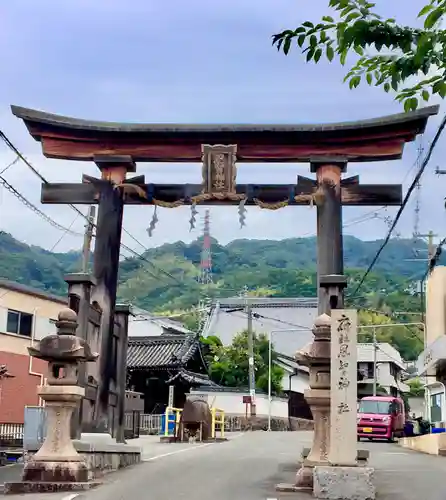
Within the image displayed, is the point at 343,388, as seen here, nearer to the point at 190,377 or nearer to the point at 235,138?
the point at 235,138

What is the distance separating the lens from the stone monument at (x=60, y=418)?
41.4 ft

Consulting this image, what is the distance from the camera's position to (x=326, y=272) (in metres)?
15.9

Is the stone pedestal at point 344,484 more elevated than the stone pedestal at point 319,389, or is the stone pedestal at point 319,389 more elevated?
the stone pedestal at point 319,389

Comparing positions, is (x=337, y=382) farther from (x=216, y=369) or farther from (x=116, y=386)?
(x=216, y=369)

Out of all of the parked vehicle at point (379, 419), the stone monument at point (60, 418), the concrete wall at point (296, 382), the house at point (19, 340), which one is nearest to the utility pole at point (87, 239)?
the house at point (19, 340)

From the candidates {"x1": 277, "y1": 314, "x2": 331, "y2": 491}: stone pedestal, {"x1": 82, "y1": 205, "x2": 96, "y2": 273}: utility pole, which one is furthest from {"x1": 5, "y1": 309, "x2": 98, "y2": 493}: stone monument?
{"x1": 82, "y1": 205, "x2": 96, "y2": 273}: utility pole

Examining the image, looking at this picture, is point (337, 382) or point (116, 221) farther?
point (116, 221)

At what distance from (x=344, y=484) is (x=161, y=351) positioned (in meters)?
33.7

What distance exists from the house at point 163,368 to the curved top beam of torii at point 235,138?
85.7 ft

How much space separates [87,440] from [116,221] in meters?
4.78

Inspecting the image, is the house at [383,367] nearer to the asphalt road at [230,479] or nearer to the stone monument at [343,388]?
the asphalt road at [230,479]

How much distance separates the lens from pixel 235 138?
55.4ft

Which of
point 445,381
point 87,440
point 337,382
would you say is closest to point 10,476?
point 87,440

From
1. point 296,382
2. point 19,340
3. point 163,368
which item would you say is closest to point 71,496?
point 19,340
